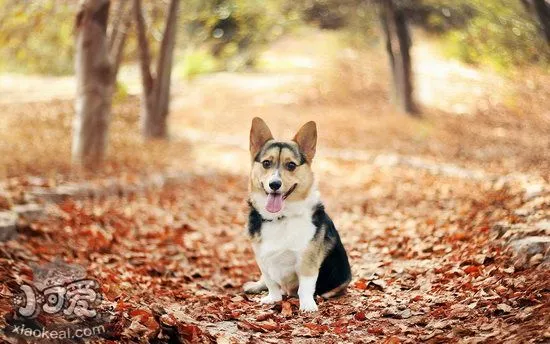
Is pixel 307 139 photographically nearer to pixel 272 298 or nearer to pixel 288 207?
pixel 288 207

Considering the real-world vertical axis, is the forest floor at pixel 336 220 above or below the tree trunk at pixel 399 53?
below

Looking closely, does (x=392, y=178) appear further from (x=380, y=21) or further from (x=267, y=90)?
(x=267, y=90)

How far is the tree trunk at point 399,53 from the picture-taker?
19094 millimetres

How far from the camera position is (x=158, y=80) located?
15.5m

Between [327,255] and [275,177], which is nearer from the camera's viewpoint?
[275,177]

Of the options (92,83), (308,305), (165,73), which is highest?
(165,73)

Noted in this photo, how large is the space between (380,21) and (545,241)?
49.5 ft

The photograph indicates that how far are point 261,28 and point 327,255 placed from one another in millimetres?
14916

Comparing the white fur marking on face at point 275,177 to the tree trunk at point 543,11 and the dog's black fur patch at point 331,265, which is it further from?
the tree trunk at point 543,11

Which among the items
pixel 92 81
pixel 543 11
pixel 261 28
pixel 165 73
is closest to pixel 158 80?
pixel 165 73

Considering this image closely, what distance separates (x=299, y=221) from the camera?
537 cm

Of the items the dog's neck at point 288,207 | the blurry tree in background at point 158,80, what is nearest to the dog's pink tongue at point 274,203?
the dog's neck at point 288,207

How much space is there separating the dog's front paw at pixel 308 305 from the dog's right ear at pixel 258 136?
1.24 metres

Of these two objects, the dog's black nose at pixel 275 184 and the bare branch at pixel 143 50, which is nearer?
the dog's black nose at pixel 275 184
